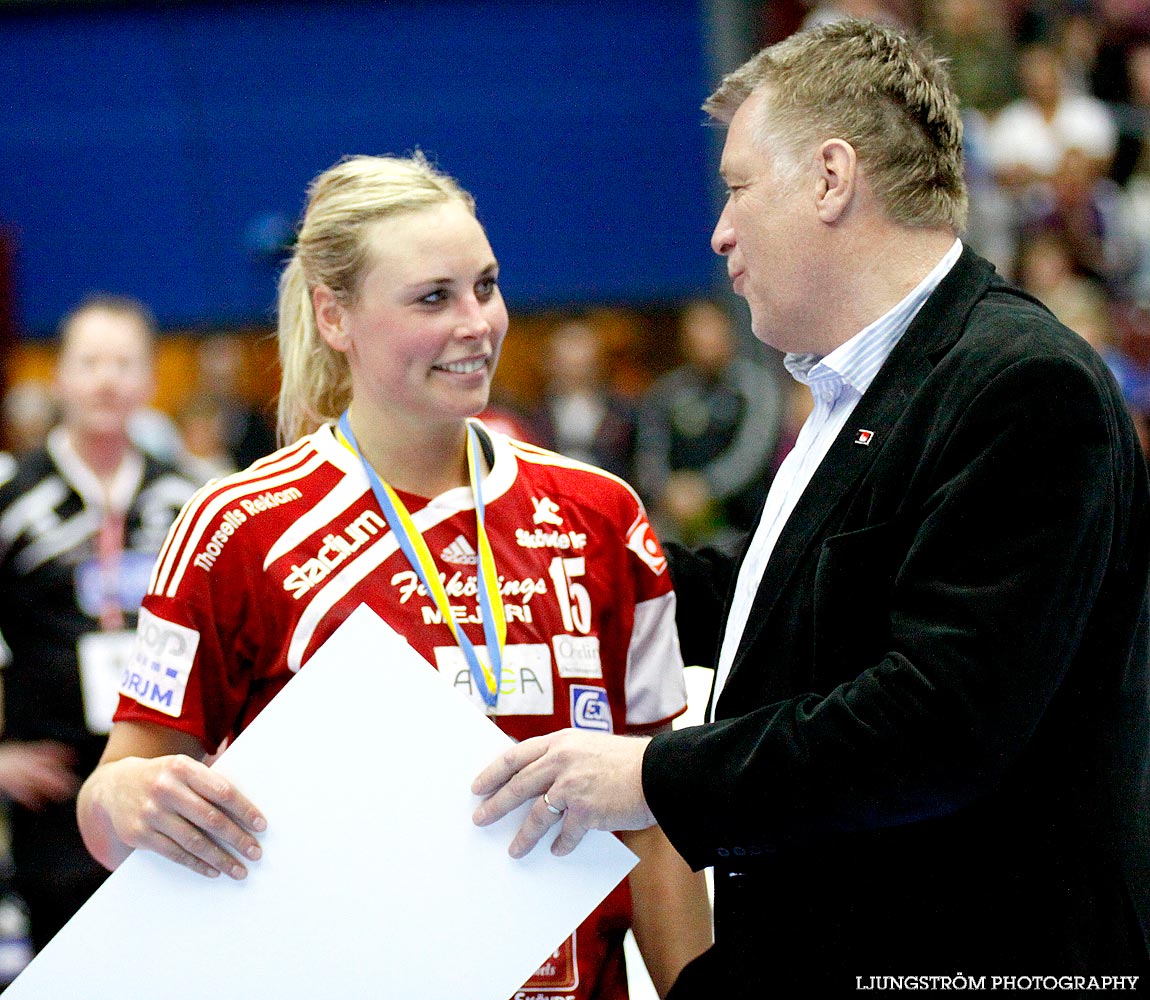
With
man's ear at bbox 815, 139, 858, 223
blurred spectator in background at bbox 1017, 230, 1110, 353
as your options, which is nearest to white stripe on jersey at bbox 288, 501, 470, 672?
man's ear at bbox 815, 139, 858, 223

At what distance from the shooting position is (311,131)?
37.6 feet

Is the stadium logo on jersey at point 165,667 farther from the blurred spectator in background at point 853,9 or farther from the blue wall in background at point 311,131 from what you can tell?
the blue wall in background at point 311,131

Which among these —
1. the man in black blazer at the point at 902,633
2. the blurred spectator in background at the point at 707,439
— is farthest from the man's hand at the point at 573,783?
the blurred spectator in background at the point at 707,439

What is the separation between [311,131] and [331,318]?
925 cm

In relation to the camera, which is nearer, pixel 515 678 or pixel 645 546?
pixel 515 678

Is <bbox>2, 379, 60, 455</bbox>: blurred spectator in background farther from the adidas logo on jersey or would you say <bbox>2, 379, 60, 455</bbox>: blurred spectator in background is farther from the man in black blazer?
the man in black blazer

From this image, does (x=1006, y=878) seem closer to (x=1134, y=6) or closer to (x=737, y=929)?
(x=737, y=929)

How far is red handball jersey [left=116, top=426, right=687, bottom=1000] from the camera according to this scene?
2.37 m

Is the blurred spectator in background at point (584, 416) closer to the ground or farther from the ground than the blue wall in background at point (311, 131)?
closer to the ground

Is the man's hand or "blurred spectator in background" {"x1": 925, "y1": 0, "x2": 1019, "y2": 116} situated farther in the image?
"blurred spectator in background" {"x1": 925, "y1": 0, "x2": 1019, "y2": 116}

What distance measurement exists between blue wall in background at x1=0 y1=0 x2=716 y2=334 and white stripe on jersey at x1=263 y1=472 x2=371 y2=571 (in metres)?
9.04

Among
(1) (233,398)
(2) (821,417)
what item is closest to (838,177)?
(2) (821,417)

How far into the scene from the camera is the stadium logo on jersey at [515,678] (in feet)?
7.86

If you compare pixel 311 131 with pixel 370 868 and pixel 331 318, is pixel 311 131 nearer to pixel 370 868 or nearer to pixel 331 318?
pixel 331 318
